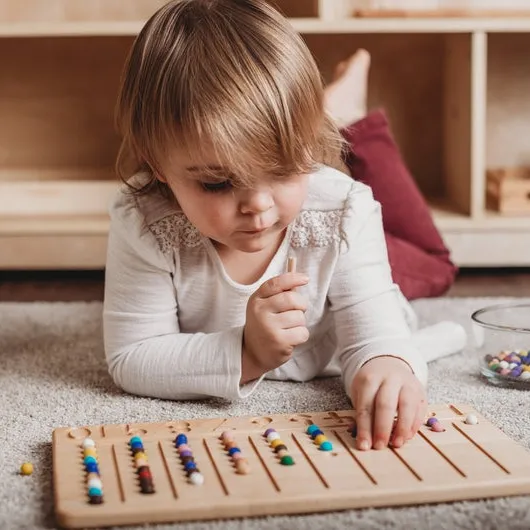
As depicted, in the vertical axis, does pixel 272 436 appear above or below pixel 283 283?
below

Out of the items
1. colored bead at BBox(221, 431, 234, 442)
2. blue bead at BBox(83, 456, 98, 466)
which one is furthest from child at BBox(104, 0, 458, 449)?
blue bead at BBox(83, 456, 98, 466)

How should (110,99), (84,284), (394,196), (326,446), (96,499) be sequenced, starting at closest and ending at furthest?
(96,499)
(326,446)
(394,196)
(84,284)
(110,99)

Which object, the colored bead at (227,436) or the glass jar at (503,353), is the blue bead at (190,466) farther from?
the glass jar at (503,353)

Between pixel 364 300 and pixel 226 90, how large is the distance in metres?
0.30

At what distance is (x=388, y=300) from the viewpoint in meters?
1.04

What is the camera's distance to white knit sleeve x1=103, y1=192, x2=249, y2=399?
1.00 metres

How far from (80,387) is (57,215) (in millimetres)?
833

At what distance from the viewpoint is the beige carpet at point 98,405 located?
0.73 m

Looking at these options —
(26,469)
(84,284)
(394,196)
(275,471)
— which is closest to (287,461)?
(275,471)

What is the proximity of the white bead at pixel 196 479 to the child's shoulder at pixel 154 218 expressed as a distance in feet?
1.07

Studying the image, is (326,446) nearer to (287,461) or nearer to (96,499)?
(287,461)

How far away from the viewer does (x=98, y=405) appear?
103 cm

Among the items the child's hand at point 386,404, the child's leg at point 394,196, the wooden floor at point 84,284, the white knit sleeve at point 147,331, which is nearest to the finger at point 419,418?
the child's hand at point 386,404

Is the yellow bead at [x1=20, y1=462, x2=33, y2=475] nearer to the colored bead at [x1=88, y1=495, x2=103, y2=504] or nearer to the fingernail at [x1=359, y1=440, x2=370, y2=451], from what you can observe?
the colored bead at [x1=88, y1=495, x2=103, y2=504]
